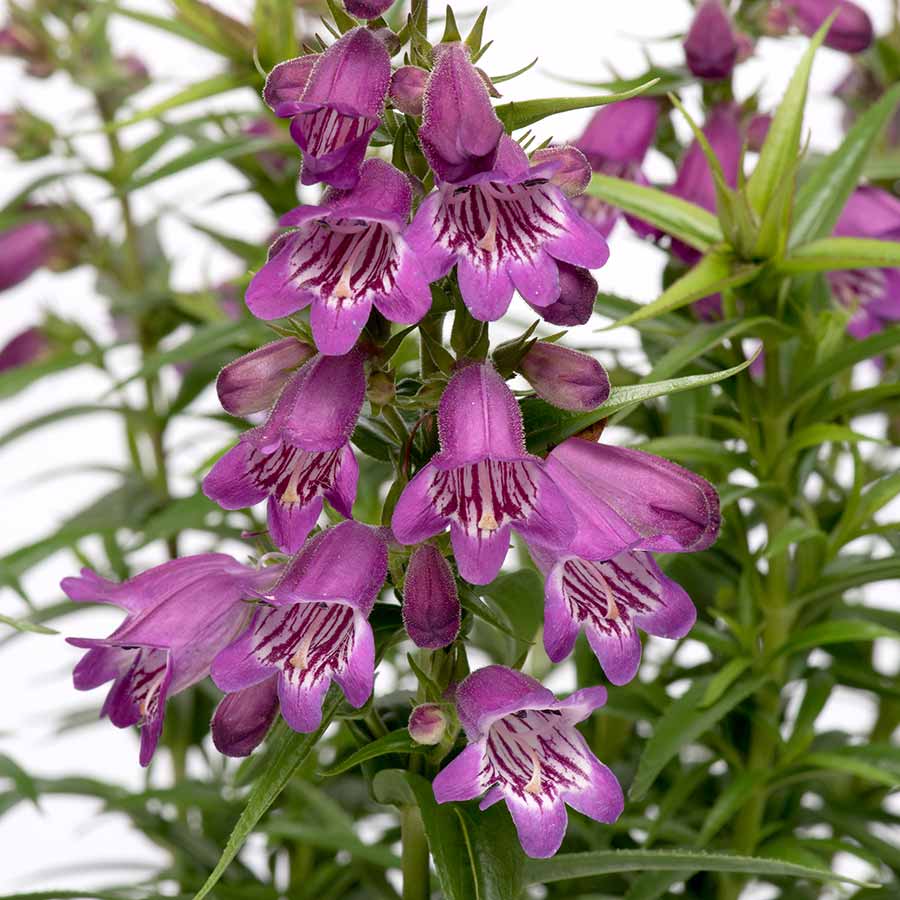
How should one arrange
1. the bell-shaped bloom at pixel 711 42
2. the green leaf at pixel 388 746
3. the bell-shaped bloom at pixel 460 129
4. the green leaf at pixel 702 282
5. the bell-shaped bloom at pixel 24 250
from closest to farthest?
the bell-shaped bloom at pixel 460 129 → the green leaf at pixel 388 746 → the green leaf at pixel 702 282 → the bell-shaped bloom at pixel 711 42 → the bell-shaped bloom at pixel 24 250

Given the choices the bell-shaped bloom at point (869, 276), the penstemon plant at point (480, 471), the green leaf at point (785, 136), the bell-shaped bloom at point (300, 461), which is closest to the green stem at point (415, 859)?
the penstemon plant at point (480, 471)

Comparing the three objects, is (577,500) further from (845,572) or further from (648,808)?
(648,808)

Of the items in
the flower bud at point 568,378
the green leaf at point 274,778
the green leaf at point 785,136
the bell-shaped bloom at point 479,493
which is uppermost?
the green leaf at point 785,136

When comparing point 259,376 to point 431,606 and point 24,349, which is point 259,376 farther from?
point 24,349

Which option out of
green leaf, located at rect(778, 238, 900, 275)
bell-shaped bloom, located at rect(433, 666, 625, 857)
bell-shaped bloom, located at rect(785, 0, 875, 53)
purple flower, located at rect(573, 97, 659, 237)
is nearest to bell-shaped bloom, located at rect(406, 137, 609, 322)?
bell-shaped bloom, located at rect(433, 666, 625, 857)

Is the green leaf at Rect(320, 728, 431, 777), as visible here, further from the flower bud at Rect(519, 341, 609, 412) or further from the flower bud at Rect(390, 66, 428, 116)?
the flower bud at Rect(390, 66, 428, 116)

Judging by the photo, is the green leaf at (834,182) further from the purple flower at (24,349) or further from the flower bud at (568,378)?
the purple flower at (24,349)

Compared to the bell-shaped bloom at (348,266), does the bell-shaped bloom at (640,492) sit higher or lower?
lower
